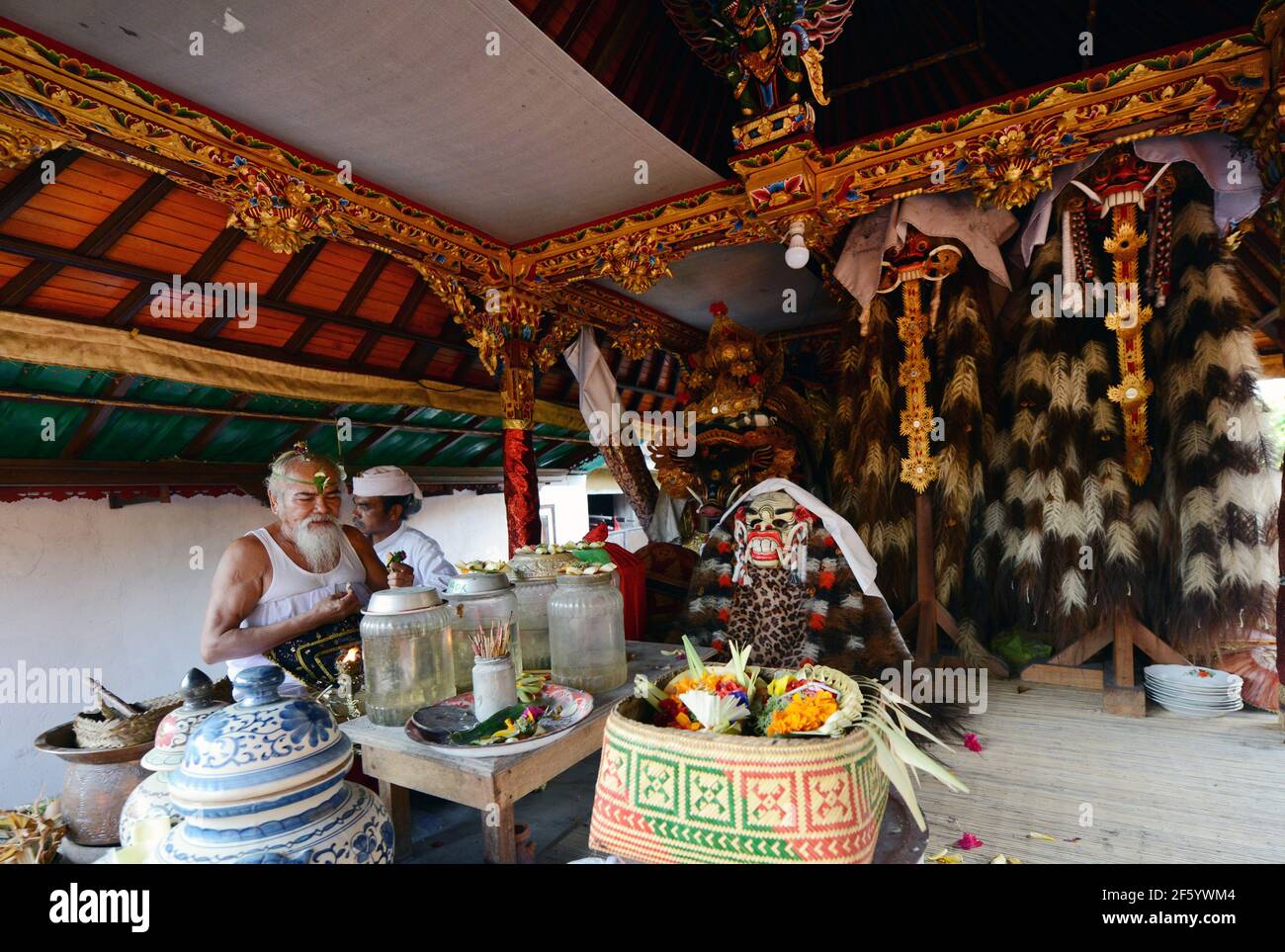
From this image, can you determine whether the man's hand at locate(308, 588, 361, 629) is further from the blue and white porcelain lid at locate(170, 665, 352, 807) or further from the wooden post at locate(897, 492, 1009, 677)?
the wooden post at locate(897, 492, 1009, 677)

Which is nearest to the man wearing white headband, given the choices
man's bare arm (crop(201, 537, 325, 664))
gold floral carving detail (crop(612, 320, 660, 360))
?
man's bare arm (crop(201, 537, 325, 664))

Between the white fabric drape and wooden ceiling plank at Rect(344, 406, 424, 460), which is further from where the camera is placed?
wooden ceiling plank at Rect(344, 406, 424, 460)

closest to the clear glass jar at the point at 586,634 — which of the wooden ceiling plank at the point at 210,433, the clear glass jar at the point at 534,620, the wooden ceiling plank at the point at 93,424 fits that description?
the clear glass jar at the point at 534,620

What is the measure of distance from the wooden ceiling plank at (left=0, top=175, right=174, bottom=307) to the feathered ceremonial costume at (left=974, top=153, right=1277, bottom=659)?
A: 6.05 m

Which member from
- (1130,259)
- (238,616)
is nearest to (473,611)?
(238,616)

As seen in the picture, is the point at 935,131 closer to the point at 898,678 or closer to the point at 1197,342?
the point at 1197,342

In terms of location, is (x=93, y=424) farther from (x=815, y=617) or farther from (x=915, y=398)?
(x=915, y=398)

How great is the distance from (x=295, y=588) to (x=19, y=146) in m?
2.28

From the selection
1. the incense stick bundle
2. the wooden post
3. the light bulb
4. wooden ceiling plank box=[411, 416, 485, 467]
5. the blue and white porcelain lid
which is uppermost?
the light bulb

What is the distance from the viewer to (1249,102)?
301 centimetres

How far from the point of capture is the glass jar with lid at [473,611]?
2279 millimetres

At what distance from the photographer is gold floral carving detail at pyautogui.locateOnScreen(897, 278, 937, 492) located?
4.52 m

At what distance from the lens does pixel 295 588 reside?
300 cm

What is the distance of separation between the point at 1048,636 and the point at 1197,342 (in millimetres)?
2245
